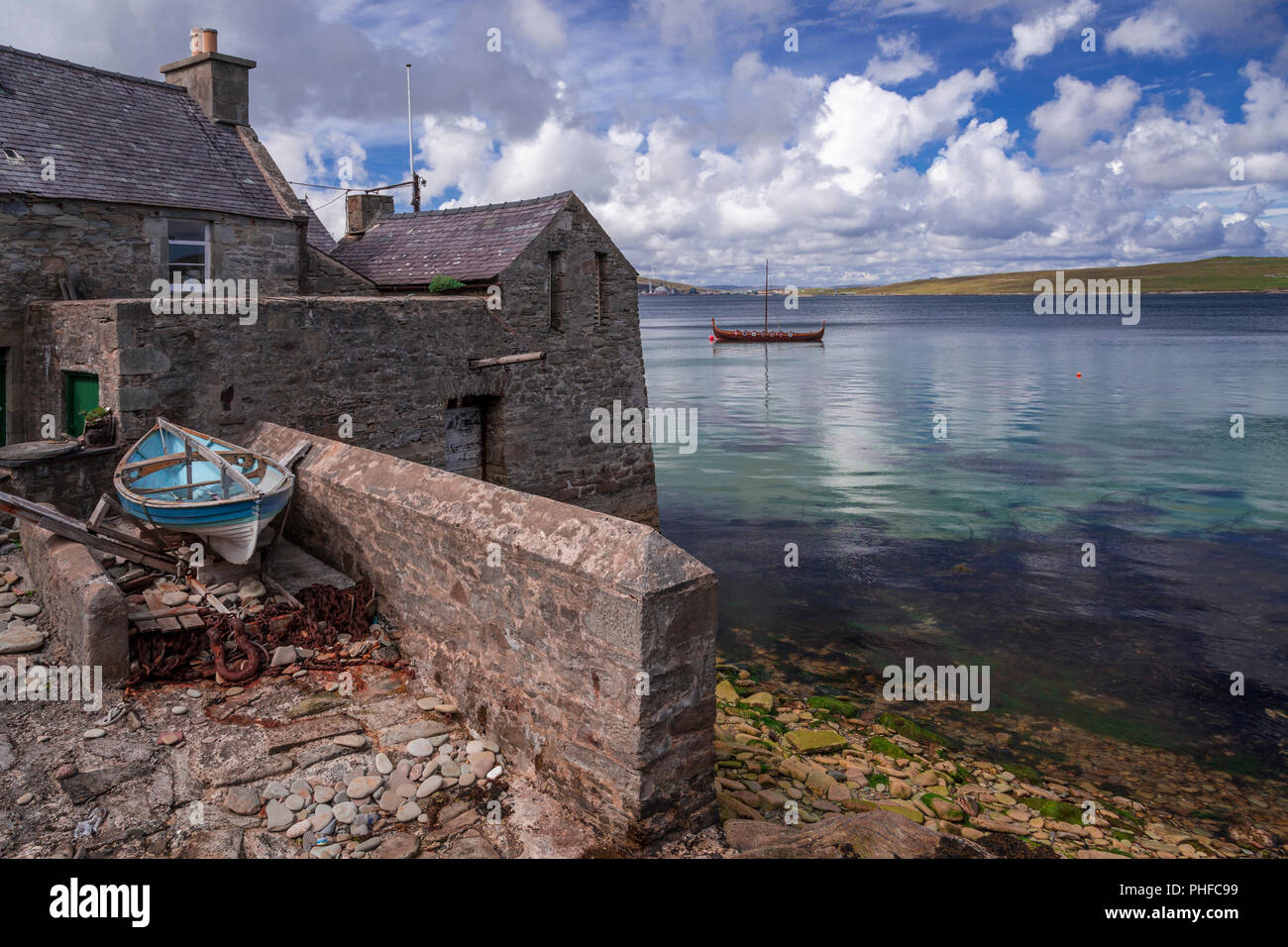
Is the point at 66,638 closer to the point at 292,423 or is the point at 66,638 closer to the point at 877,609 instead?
the point at 292,423

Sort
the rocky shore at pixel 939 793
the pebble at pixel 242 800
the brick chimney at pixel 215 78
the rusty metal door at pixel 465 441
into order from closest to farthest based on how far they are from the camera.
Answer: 1. the pebble at pixel 242 800
2. the rocky shore at pixel 939 793
3. the rusty metal door at pixel 465 441
4. the brick chimney at pixel 215 78

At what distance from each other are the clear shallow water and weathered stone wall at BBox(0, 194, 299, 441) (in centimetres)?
1064

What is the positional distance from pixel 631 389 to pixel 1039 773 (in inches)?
383

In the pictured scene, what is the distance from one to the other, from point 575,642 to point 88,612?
12.0ft

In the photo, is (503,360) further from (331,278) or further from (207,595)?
(207,595)

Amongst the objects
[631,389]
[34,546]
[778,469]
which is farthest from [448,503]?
[778,469]

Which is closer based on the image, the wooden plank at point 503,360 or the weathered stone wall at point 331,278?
the wooden plank at point 503,360

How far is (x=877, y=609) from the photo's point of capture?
632 inches

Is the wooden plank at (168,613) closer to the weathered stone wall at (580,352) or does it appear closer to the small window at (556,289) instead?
the weathered stone wall at (580,352)

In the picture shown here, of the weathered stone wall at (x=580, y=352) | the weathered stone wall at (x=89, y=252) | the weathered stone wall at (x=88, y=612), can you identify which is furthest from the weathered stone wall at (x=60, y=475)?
the weathered stone wall at (x=580, y=352)

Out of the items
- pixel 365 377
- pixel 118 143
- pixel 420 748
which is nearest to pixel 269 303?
pixel 365 377

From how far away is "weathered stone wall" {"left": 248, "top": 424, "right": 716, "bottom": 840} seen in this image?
503cm

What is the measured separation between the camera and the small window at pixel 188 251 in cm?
1510

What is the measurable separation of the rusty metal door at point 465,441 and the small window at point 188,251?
16.8 feet
